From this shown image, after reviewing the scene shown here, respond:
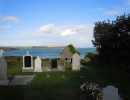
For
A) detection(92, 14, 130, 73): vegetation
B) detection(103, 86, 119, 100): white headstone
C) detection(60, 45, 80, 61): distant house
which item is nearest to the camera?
detection(103, 86, 119, 100): white headstone

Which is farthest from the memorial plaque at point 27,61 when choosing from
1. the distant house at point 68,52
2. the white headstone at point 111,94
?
the distant house at point 68,52

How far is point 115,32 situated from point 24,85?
13465 mm

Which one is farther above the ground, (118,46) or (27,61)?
(118,46)

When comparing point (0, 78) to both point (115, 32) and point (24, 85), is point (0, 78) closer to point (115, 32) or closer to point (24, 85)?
point (24, 85)

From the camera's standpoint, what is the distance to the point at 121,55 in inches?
603

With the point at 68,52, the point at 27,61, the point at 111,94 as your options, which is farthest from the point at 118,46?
the point at 68,52

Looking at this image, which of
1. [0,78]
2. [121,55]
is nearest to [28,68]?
[0,78]

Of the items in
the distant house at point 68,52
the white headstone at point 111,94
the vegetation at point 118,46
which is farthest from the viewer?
the distant house at point 68,52

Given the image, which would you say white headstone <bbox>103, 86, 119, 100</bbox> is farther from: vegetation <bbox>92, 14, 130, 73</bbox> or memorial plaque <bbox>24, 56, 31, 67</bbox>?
memorial plaque <bbox>24, 56, 31, 67</bbox>

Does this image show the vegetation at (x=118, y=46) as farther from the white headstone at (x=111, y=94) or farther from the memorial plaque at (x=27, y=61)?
the white headstone at (x=111, y=94)

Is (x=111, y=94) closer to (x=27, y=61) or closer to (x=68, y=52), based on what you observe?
(x=27, y=61)

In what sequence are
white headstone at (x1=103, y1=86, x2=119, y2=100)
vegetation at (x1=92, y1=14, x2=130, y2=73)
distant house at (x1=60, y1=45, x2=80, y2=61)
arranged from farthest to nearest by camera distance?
distant house at (x1=60, y1=45, x2=80, y2=61)
vegetation at (x1=92, y1=14, x2=130, y2=73)
white headstone at (x1=103, y1=86, x2=119, y2=100)

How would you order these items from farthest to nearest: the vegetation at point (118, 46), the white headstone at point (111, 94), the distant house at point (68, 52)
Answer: the distant house at point (68, 52)
the vegetation at point (118, 46)
the white headstone at point (111, 94)

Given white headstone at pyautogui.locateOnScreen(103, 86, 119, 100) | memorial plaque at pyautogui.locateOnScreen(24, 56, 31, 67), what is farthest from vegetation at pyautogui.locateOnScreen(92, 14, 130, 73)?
white headstone at pyautogui.locateOnScreen(103, 86, 119, 100)
